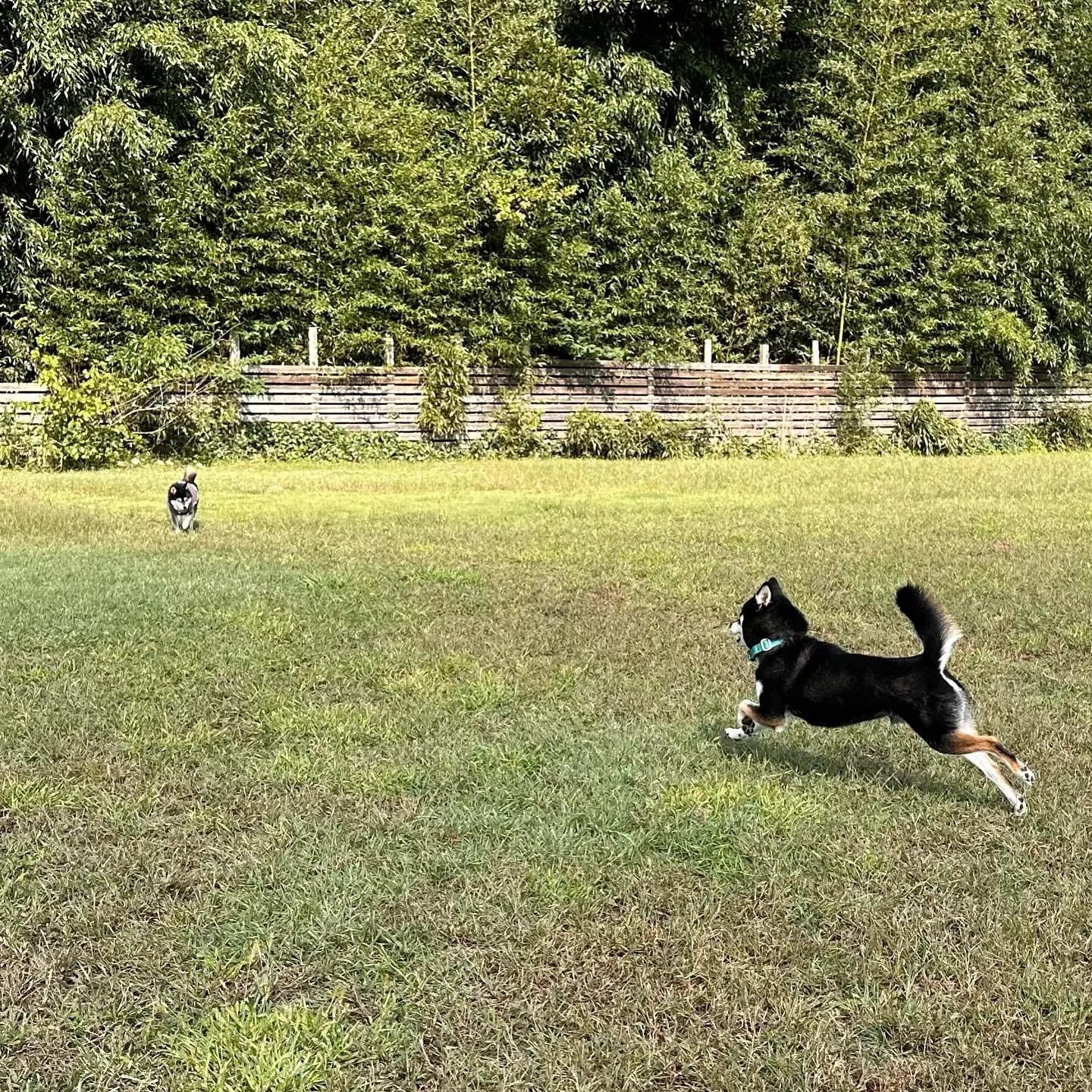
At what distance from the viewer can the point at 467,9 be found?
14.9 m

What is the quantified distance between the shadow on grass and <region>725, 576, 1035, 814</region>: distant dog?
14 cm

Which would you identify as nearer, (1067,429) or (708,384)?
(708,384)

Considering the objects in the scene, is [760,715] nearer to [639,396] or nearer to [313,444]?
[313,444]

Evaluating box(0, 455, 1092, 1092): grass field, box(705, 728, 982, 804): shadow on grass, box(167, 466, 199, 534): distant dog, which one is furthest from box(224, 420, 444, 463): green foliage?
box(705, 728, 982, 804): shadow on grass

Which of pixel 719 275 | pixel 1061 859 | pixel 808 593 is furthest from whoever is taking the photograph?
pixel 719 275

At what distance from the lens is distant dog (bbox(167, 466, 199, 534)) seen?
297 inches

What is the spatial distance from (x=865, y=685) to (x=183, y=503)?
5903mm

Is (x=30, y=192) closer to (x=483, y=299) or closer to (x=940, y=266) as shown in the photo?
(x=483, y=299)

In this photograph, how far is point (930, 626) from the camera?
2.73 metres

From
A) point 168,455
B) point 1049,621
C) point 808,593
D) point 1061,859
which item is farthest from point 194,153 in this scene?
point 1061,859

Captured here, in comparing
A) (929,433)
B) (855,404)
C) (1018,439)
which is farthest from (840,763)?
(1018,439)

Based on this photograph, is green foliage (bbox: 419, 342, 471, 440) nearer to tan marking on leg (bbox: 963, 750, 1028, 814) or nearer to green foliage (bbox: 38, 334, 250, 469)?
green foliage (bbox: 38, 334, 250, 469)

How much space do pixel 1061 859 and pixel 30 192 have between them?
48.2ft

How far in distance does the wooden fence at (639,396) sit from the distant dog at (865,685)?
12335 millimetres
